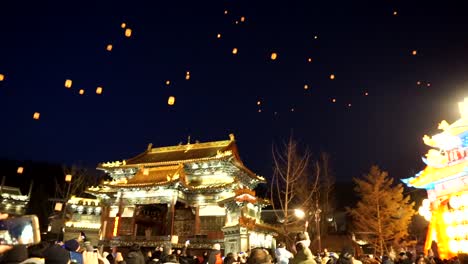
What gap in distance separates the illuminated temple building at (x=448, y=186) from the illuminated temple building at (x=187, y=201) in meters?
11.1

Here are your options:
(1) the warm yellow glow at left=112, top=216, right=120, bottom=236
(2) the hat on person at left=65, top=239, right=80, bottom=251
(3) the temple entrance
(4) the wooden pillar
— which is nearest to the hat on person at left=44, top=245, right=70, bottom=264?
(2) the hat on person at left=65, top=239, right=80, bottom=251

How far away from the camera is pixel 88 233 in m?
32.8

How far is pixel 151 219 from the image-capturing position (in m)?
29.5

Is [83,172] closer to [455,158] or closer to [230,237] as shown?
[230,237]

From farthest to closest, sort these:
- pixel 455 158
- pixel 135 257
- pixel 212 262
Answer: pixel 455 158 < pixel 212 262 < pixel 135 257

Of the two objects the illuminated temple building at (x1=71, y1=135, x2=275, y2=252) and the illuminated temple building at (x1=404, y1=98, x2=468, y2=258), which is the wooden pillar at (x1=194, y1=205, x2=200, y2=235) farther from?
the illuminated temple building at (x1=404, y1=98, x2=468, y2=258)

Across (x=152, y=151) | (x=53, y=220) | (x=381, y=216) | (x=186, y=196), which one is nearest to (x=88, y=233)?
(x=53, y=220)

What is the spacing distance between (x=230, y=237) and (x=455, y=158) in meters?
14.4

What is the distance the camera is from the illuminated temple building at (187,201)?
24.8 metres

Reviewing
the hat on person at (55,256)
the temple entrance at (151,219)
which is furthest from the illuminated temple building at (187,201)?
the hat on person at (55,256)

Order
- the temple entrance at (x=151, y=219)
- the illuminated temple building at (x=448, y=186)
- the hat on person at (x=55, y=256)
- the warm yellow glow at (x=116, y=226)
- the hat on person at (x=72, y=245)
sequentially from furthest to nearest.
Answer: the temple entrance at (x=151, y=219) → the warm yellow glow at (x=116, y=226) → the illuminated temple building at (x=448, y=186) → the hat on person at (x=72, y=245) → the hat on person at (x=55, y=256)

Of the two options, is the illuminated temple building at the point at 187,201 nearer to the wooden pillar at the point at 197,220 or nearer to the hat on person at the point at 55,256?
the wooden pillar at the point at 197,220

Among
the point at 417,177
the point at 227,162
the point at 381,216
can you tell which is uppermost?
the point at 227,162

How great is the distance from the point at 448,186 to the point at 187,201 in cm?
1762
